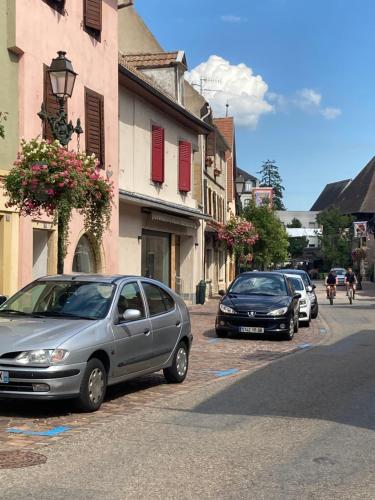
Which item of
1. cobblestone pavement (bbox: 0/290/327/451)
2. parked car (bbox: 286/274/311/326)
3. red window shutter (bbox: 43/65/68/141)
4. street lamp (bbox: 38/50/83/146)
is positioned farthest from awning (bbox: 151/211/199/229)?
street lamp (bbox: 38/50/83/146)

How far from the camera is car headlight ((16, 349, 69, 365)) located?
23.0 ft

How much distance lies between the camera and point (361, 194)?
9212cm

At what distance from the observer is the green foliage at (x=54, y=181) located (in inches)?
403

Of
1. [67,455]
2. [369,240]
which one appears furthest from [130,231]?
[369,240]

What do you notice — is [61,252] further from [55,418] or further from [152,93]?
[152,93]

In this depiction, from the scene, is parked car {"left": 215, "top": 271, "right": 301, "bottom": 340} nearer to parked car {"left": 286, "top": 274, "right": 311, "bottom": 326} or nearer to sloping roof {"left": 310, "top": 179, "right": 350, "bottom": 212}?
parked car {"left": 286, "top": 274, "right": 311, "bottom": 326}

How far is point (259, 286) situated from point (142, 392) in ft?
28.3

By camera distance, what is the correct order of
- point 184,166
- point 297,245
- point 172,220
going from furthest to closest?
point 297,245 < point 184,166 < point 172,220

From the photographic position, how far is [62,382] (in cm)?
709

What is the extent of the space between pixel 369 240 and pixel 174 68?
54827 millimetres

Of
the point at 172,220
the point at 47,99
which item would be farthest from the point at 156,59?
the point at 47,99

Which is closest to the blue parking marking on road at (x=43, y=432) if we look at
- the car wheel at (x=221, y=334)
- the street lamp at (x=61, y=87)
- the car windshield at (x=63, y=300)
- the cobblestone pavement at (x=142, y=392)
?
the cobblestone pavement at (x=142, y=392)

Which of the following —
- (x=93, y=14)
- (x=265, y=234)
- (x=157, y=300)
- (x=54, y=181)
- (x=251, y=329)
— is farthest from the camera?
(x=265, y=234)

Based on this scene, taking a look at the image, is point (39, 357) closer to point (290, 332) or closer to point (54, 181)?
point (54, 181)
